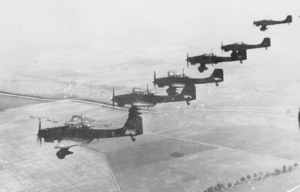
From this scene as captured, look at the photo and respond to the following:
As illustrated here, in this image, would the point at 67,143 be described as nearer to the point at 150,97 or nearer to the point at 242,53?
the point at 150,97

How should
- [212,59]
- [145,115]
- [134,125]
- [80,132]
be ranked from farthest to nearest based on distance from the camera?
1. [145,115]
2. [80,132]
3. [134,125]
4. [212,59]

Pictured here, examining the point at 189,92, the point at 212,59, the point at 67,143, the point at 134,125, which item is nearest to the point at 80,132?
the point at 67,143

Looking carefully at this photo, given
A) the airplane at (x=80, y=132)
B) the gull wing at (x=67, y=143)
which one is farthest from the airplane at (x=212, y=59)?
the gull wing at (x=67, y=143)

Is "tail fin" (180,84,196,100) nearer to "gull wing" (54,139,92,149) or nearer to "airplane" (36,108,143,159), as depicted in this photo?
"airplane" (36,108,143,159)

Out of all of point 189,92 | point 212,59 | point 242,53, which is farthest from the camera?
point 189,92

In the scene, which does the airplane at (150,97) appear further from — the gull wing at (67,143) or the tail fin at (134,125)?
the gull wing at (67,143)

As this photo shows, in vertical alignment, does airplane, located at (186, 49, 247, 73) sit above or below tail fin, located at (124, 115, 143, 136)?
above

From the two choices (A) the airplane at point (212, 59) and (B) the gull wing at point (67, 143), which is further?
(B) the gull wing at point (67, 143)

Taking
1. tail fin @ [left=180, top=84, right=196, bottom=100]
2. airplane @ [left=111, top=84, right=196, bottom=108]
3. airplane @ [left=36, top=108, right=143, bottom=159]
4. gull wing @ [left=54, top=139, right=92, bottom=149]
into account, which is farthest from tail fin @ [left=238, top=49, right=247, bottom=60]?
gull wing @ [left=54, top=139, right=92, bottom=149]

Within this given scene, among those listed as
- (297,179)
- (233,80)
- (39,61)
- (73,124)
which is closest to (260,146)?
(297,179)
